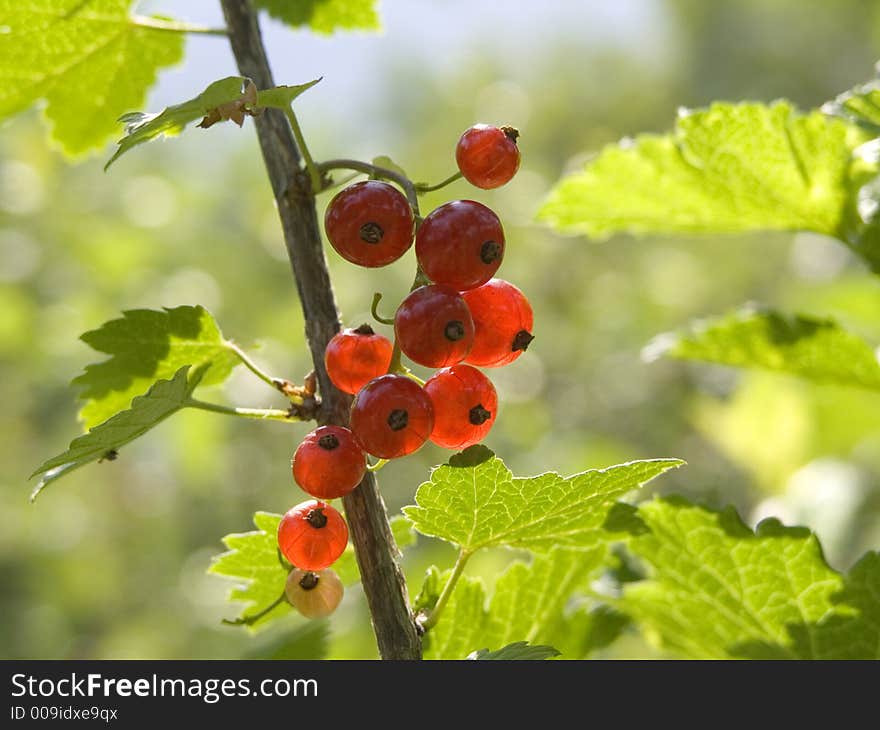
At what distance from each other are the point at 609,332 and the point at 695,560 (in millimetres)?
4622

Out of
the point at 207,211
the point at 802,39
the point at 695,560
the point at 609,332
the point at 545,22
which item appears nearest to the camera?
the point at 695,560

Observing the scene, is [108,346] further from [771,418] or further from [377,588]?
[771,418]

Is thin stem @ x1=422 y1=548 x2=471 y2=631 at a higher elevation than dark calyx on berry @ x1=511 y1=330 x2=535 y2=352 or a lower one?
lower

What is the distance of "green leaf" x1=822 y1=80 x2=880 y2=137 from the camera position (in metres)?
1.70

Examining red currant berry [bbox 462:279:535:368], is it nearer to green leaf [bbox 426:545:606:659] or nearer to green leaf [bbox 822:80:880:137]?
green leaf [bbox 426:545:606:659]

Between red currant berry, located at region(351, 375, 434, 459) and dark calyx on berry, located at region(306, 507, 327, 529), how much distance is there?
132mm

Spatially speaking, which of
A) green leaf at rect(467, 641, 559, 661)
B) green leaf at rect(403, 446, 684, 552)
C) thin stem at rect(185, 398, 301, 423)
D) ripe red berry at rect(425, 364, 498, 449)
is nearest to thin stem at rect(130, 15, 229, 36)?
thin stem at rect(185, 398, 301, 423)

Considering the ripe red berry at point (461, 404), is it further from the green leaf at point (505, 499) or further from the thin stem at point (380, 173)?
the thin stem at point (380, 173)

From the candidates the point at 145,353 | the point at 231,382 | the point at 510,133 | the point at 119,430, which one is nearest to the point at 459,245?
the point at 510,133

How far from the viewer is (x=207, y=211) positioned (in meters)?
7.21

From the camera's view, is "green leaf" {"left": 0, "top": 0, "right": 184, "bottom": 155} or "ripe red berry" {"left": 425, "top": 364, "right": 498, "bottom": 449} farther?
"green leaf" {"left": 0, "top": 0, "right": 184, "bottom": 155}

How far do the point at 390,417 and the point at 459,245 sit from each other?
25cm

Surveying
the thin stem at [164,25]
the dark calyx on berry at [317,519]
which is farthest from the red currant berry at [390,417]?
the thin stem at [164,25]
